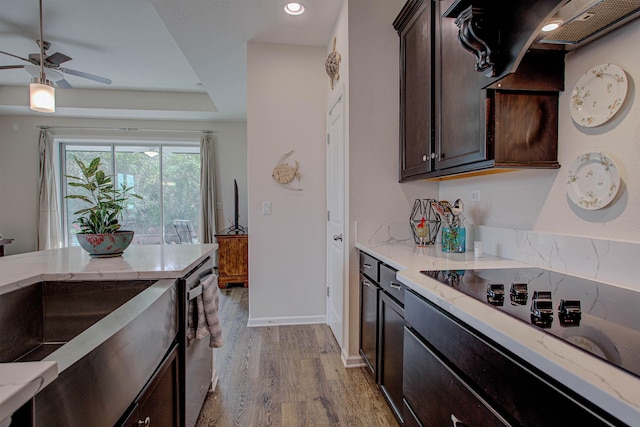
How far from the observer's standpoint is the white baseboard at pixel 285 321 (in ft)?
10.1

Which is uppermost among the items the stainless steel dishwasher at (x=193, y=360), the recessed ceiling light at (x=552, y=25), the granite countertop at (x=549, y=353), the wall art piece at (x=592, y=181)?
the recessed ceiling light at (x=552, y=25)

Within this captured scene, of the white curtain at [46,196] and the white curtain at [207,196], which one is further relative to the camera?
the white curtain at [207,196]

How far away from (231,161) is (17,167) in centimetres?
338

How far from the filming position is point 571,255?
133cm

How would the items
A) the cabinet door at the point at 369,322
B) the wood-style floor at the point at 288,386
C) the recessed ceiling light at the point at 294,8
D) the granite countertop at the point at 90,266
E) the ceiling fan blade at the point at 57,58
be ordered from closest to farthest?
the granite countertop at the point at 90,266, the wood-style floor at the point at 288,386, the cabinet door at the point at 369,322, the recessed ceiling light at the point at 294,8, the ceiling fan blade at the point at 57,58

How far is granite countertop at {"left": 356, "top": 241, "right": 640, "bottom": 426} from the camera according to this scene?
0.52 m

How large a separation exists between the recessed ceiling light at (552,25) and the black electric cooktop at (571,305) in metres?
0.89

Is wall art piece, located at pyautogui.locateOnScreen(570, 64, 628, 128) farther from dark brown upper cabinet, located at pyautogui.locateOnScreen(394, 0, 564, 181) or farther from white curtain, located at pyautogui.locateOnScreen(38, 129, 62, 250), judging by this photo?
white curtain, located at pyautogui.locateOnScreen(38, 129, 62, 250)

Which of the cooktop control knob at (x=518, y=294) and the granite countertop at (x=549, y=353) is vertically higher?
the cooktop control knob at (x=518, y=294)

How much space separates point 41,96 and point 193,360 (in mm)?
2105

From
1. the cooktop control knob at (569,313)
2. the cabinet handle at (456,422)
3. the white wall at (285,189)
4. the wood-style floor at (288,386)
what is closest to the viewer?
the cooktop control knob at (569,313)

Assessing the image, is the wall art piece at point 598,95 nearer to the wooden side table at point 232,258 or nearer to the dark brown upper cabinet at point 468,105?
the dark brown upper cabinet at point 468,105

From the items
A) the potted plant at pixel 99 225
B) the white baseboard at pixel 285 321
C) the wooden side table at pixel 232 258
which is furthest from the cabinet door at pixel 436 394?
the wooden side table at pixel 232 258

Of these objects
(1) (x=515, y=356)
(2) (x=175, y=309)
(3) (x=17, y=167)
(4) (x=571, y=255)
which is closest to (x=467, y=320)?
(1) (x=515, y=356)
